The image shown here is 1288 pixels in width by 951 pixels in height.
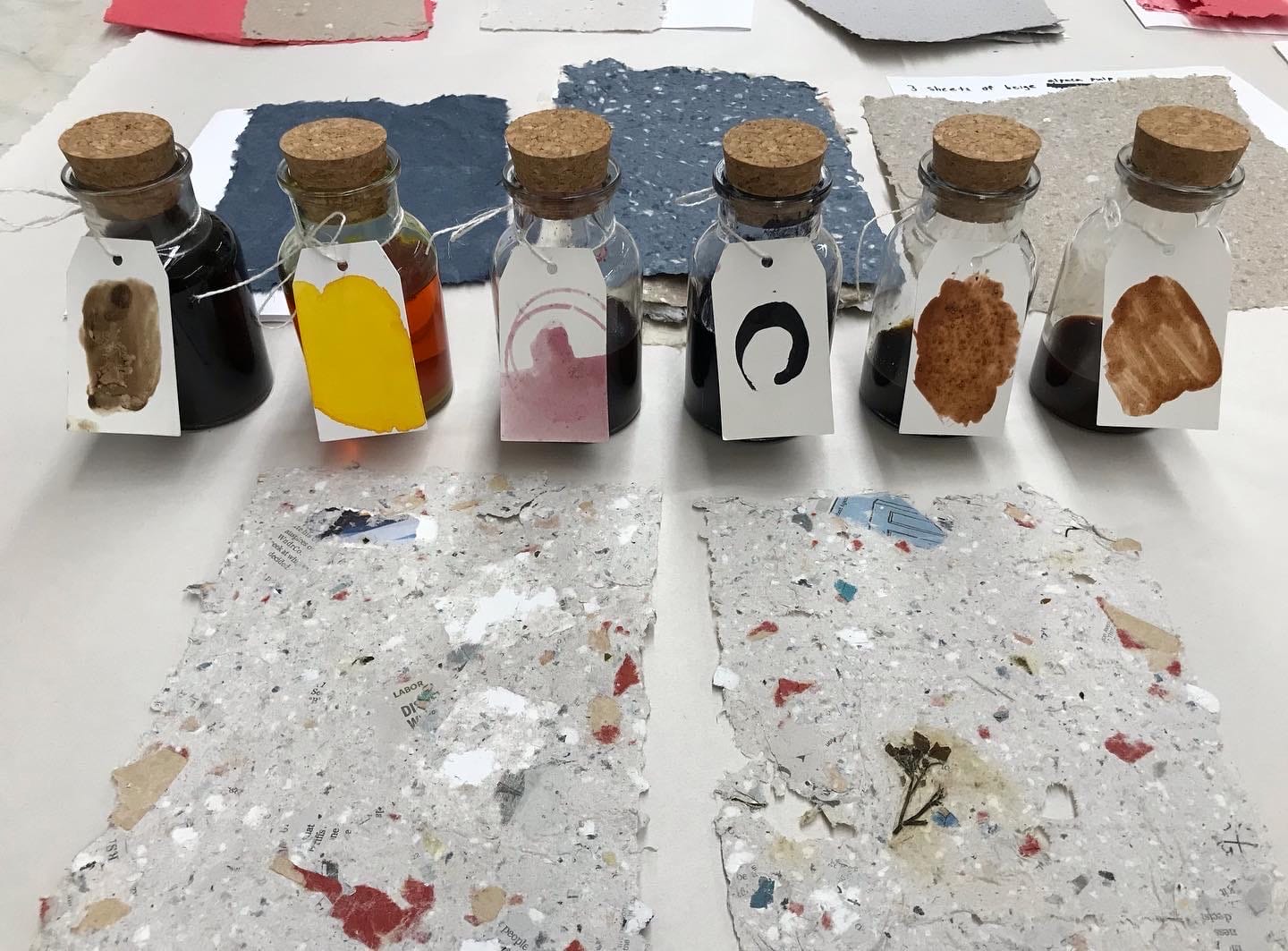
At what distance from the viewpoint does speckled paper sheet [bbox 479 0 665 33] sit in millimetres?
1392

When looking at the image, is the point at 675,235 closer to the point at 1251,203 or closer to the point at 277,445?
the point at 277,445

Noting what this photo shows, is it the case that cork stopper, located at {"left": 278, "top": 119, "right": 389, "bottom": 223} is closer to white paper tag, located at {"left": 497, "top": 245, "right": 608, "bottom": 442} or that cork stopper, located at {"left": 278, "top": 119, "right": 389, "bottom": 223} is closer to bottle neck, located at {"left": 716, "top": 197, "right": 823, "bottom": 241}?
white paper tag, located at {"left": 497, "top": 245, "right": 608, "bottom": 442}

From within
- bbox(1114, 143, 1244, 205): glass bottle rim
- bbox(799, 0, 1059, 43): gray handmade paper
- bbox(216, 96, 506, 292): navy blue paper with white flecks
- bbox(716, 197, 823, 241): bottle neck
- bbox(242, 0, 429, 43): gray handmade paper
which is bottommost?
bbox(216, 96, 506, 292): navy blue paper with white flecks

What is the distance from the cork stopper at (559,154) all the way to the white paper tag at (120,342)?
277 mm

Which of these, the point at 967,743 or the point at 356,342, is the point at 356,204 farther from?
the point at 967,743

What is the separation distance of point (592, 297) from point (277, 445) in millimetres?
301

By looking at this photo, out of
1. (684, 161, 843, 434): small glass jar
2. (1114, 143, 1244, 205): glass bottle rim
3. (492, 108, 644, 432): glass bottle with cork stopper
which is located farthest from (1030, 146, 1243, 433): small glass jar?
(492, 108, 644, 432): glass bottle with cork stopper

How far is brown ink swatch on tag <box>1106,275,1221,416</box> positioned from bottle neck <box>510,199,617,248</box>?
1.31 feet

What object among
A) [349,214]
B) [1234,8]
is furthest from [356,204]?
[1234,8]

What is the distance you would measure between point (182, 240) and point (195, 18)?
93cm

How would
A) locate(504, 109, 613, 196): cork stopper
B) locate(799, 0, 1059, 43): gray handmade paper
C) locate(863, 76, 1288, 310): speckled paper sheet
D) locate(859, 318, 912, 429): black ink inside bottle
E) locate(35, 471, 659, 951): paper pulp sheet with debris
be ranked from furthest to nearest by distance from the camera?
1. locate(799, 0, 1059, 43): gray handmade paper
2. locate(863, 76, 1288, 310): speckled paper sheet
3. locate(859, 318, 912, 429): black ink inside bottle
4. locate(504, 109, 613, 196): cork stopper
5. locate(35, 471, 659, 951): paper pulp sheet with debris

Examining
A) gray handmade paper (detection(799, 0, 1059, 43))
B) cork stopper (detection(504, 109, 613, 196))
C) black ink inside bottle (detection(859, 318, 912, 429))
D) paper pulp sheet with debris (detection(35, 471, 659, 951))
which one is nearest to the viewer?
paper pulp sheet with debris (detection(35, 471, 659, 951))

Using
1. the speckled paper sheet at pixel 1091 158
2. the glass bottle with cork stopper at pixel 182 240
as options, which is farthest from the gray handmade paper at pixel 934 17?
the glass bottle with cork stopper at pixel 182 240

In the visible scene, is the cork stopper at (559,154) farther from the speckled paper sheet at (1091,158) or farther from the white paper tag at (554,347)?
the speckled paper sheet at (1091,158)
